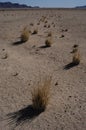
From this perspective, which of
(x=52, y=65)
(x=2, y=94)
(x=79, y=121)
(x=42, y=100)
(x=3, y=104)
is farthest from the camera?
(x=52, y=65)

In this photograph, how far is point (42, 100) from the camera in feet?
29.4

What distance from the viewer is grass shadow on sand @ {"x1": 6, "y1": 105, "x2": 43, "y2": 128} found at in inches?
Result: 328

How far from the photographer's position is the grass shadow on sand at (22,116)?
328 inches

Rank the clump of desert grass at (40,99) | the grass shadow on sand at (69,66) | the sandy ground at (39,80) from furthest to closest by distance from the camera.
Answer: the grass shadow on sand at (69,66)
the clump of desert grass at (40,99)
the sandy ground at (39,80)

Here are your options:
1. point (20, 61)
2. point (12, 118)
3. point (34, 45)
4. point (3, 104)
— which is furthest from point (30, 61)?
point (12, 118)

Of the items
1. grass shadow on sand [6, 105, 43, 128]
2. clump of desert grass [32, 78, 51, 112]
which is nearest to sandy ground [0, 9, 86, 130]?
grass shadow on sand [6, 105, 43, 128]

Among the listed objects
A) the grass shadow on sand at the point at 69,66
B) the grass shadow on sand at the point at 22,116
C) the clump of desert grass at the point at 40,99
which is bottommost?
the grass shadow on sand at the point at 69,66

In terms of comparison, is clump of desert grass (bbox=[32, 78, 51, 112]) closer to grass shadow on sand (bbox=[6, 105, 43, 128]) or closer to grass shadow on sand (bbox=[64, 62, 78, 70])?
grass shadow on sand (bbox=[6, 105, 43, 128])

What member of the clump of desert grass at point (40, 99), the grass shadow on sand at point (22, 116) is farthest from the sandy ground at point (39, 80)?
the clump of desert grass at point (40, 99)

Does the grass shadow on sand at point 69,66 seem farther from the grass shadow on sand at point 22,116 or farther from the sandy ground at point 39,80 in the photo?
the grass shadow on sand at point 22,116

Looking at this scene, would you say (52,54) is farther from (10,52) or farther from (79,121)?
A: (79,121)

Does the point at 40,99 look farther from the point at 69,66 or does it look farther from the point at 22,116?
the point at 69,66

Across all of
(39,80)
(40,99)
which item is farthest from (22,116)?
(39,80)

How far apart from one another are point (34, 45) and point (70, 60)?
4.75 m
